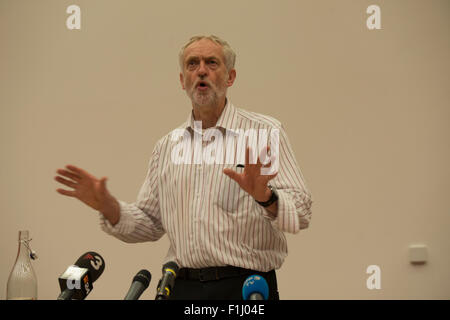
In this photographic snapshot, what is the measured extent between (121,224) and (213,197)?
1.30ft

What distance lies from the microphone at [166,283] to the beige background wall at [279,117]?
1927 millimetres

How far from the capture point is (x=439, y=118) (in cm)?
342

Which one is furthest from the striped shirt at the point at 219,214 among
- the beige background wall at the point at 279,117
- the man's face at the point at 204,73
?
the beige background wall at the point at 279,117

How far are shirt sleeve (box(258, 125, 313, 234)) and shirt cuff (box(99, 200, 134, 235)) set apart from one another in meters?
0.56

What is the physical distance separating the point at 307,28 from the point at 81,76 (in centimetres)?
158

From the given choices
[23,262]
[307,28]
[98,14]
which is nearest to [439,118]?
[307,28]

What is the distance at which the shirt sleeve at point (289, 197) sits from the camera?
186 centimetres

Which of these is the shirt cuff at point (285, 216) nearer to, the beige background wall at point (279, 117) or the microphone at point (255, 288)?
the microphone at point (255, 288)

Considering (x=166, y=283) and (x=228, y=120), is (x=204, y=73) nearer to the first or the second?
(x=228, y=120)

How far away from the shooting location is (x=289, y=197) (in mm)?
1995

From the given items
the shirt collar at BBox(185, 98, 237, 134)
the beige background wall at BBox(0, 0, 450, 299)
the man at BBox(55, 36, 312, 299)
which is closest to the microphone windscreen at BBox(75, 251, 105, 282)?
the man at BBox(55, 36, 312, 299)

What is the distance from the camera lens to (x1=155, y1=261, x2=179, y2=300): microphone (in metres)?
1.44

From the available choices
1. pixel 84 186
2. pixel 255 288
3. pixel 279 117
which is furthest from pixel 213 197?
pixel 279 117

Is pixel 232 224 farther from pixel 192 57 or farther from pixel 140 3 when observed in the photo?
pixel 140 3
